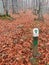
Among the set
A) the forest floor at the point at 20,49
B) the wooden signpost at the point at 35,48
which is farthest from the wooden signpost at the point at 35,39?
the forest floor at the point at 20,49

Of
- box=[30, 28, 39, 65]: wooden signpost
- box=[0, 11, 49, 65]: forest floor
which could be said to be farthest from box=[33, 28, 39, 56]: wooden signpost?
box=[0, 11, 49, 65]: forest floor

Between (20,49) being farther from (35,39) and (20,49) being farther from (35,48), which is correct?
(35,39)

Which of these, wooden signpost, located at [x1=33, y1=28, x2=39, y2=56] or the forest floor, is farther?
the forest floor

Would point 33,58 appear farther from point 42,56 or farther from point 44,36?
point 44,36

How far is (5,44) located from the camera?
25.5 feet

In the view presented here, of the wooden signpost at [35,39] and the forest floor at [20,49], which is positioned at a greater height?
the wooden signpost at [35,39]

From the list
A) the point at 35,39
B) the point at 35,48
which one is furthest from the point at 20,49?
the point at 35,39

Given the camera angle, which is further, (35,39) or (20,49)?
(20,49)

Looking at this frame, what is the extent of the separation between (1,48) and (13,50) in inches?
23.3

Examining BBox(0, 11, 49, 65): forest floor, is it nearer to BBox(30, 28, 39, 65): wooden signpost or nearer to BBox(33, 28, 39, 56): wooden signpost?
BBox(30, 28, 39, 65): wooden signpost

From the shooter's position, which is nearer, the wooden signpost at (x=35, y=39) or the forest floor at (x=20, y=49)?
the wooden signpost at (x=35, y=39)

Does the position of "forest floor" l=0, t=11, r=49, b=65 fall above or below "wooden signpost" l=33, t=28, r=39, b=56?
below

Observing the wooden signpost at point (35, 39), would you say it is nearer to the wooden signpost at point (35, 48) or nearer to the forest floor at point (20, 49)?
the wooden signpost at point (35, 48)

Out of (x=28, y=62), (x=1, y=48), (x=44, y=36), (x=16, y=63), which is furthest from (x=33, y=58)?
(x=44, y=36)
